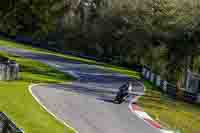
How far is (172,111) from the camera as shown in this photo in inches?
1138

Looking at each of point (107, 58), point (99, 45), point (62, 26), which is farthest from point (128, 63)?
point (62, 26)

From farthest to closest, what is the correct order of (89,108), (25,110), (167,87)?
(167,87)
(89,108)
(25,110)

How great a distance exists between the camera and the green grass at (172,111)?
24.7 meters

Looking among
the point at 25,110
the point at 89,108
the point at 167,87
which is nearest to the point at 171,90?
the point at 167,87

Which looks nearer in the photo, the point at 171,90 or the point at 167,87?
the point at 171,90

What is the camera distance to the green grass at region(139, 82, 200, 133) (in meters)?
24.7

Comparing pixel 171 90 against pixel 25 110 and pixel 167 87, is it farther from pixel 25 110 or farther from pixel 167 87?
pixel 25 110

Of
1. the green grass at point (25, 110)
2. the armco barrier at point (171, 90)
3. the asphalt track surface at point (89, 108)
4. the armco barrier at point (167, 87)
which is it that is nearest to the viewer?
the green grass at point (25, 110)

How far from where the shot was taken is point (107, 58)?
62.4 metres

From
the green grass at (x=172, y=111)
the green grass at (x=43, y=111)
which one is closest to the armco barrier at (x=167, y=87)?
the green grass at (x=43, y=111)

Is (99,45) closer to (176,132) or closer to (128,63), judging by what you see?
(128,63)

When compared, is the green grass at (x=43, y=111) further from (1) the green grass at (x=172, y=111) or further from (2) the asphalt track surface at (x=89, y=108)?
(2) the asphalt track surface at (x=89, y=108)

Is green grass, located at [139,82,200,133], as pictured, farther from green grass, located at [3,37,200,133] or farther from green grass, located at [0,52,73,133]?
green grass, located at [0,52,73,133]

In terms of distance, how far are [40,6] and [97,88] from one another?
13.4 metres
